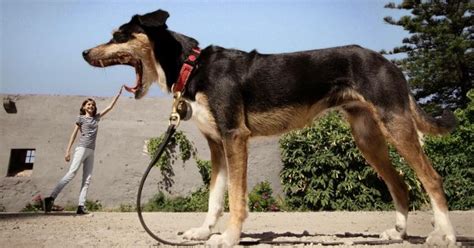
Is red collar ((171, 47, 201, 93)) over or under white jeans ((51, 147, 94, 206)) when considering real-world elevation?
over

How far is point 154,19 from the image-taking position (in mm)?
4781

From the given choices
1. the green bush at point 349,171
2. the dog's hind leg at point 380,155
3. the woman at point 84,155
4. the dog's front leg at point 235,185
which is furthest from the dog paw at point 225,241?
the green bush at point 349,171

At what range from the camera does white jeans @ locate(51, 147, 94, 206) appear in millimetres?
9141

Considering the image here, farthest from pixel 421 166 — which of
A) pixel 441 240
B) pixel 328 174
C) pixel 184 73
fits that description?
pixel 328 174

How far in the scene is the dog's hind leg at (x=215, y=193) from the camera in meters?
4.98

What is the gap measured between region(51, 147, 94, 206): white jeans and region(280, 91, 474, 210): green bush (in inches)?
172

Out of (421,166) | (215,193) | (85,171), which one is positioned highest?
(85,171)

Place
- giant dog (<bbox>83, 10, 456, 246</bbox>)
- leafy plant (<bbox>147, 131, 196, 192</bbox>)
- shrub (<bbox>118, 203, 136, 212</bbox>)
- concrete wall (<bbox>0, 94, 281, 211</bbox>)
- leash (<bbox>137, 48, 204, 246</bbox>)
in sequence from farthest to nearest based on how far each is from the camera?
concrete wall (<bbox>0, 94, 281, 211</bbox>)
leafy plant (<bbox>147, 131, 196, 192</bbox>)
shrub (<bbox>118, 203, 136, 212</bbox>)
leash (<bbox>137, 48, 204, 246</bbox>)
giant dog (<bbox>83, 10, 456, 246</bbox>)

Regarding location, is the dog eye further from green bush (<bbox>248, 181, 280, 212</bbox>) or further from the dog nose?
green bush (<bbox>248, 181, 280, 212</bbox>)

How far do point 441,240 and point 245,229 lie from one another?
288 centimetres

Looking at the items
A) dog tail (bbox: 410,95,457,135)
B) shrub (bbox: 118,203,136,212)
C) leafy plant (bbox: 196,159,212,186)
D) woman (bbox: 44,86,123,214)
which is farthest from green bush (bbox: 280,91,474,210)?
dog tail (bbox: 410,95,457,135)

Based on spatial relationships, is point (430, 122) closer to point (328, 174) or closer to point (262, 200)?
point (328, 174)

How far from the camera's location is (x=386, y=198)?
408 inches

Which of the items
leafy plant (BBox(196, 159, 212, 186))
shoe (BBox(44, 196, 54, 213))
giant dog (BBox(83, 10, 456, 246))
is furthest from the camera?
leafy plant (BBox(196, 159, 212, 186))
